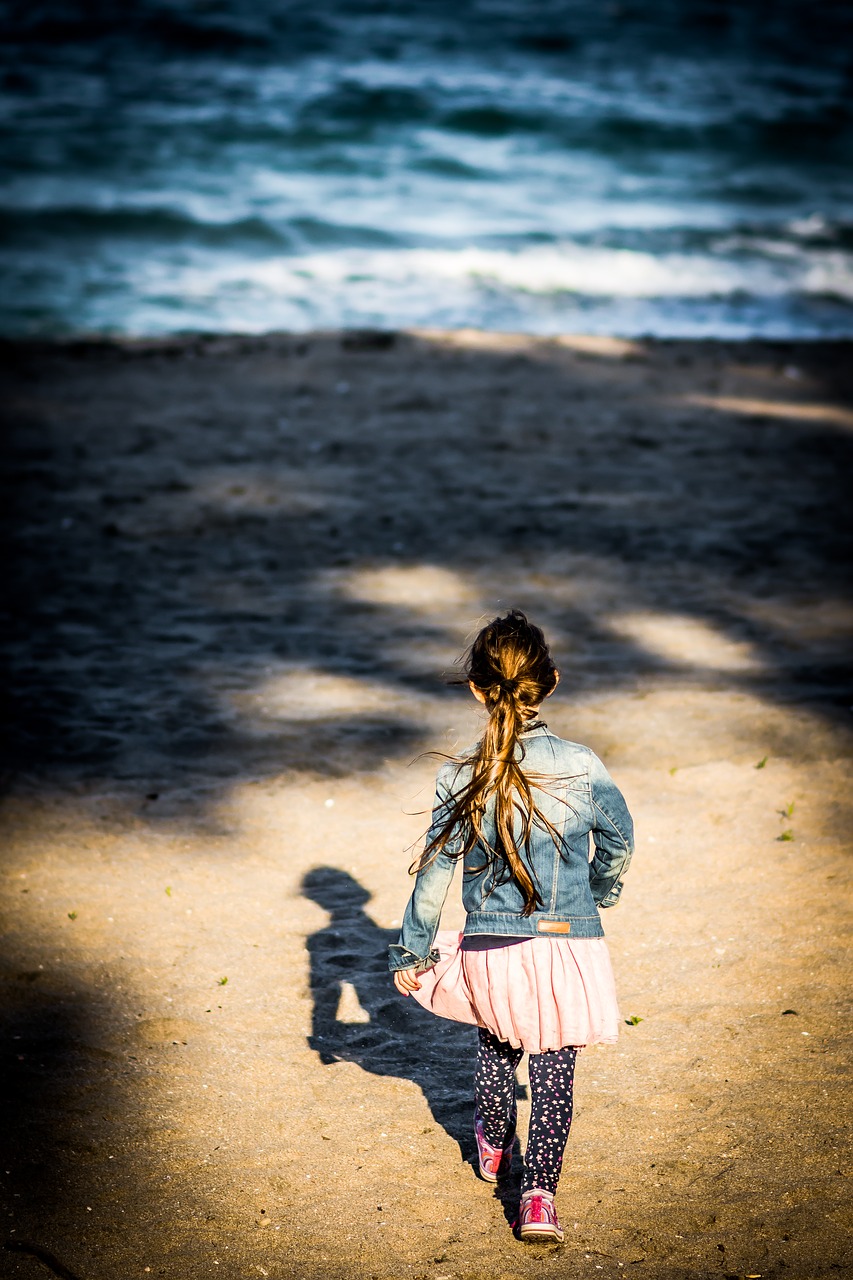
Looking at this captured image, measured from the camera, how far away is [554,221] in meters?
19.4

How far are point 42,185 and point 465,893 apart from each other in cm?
2064

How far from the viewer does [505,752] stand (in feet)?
8.46

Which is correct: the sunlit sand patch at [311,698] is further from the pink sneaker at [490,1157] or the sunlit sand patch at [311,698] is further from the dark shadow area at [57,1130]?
the pink sneaker at [490,1157]

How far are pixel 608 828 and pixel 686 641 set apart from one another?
12.3 ft

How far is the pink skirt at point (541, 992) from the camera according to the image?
8.64ft

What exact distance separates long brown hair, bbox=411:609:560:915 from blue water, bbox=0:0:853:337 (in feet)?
38.4

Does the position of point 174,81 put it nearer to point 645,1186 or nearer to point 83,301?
point 83,301

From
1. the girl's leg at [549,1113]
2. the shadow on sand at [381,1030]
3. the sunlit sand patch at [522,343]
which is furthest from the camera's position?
the sunlit sand patch at [522,343]

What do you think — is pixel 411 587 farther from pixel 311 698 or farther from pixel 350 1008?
pixel 350 1008

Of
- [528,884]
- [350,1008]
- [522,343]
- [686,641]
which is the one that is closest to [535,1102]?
[528,884]

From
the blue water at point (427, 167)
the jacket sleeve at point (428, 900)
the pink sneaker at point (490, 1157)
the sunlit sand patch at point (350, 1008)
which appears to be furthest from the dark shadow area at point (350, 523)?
the blue water at point (427, 167)

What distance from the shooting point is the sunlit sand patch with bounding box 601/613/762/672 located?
6020 millimetres

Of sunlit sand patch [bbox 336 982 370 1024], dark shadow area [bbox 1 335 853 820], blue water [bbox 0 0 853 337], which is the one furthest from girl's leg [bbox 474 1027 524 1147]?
blue water [bbox 0 0 853 337]

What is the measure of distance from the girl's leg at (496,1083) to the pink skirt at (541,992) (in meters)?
0.11
